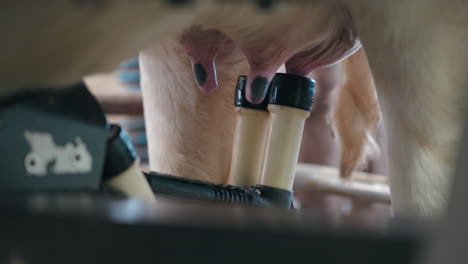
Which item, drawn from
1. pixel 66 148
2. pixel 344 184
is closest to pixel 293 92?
pixel 66 148

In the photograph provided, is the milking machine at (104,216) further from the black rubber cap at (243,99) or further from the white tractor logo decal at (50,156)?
the black rubber cap at (243,99)

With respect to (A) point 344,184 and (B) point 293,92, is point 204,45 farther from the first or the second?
(A) point 344,184

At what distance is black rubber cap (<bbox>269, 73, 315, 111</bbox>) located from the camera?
666 millimetres

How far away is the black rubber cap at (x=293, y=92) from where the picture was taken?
0.67m

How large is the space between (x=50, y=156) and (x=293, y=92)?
37cm

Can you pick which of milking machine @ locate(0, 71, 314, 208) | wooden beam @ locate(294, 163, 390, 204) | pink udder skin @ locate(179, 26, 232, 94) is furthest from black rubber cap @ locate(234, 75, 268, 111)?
wooden beam @ locate(294, 163, 390, 204)

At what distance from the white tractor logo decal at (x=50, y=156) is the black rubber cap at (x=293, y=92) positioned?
0.35 m

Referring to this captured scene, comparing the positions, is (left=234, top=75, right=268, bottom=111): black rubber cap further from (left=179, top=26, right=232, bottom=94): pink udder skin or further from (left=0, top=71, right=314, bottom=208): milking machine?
(left=0, top=71, right=314, bottom=208): milking machine

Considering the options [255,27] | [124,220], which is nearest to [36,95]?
[124,220]

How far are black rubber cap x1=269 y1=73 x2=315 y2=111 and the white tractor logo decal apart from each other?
35 centimetres

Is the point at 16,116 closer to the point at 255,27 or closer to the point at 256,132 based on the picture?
the point at 255,27

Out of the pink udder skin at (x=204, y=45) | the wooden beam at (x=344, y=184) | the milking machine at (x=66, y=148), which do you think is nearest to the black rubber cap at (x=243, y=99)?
the pink udder skin at (x=204, y=45)

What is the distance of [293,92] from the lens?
0.67m

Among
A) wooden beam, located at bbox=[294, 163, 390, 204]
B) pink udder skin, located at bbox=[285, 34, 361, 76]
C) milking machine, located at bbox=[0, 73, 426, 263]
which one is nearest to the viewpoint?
milking machine, located at bbox=[0, 73, 426, 263]
